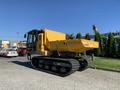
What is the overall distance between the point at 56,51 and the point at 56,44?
0.65 metres

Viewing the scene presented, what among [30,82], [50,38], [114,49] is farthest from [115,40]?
[30,82]

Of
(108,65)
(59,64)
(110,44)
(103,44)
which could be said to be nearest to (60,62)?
(59,64)

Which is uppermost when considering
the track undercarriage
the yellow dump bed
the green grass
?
the yellow dump bed

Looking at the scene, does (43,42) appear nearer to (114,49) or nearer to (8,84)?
(8,84)

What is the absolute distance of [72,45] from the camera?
11734 millimetres

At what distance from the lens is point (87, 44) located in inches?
450

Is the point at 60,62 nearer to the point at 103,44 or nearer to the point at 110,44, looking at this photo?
the point at 110,44

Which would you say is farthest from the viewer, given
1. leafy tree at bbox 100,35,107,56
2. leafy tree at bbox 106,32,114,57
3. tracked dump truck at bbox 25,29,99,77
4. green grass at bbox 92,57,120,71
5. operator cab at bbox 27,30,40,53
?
leafy tree at bbox 100,35,107,56

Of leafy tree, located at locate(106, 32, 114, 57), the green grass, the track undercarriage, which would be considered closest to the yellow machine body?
the track undercarriage

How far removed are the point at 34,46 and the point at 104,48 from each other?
14.6 metres

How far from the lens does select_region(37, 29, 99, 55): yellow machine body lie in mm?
11659

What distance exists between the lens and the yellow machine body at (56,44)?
11659 mm

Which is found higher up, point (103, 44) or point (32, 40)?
point (32, 40)

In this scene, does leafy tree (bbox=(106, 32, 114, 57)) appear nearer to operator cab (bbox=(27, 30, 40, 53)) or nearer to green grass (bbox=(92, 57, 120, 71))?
green grass (bbox=(92, 57, 120, 71))
